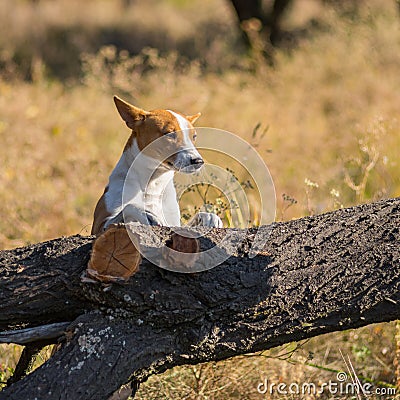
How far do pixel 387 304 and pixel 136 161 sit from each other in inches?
56.1

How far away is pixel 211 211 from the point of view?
3988 millimetres

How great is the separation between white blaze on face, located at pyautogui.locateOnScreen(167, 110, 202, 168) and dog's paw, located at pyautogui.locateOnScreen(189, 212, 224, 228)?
0.90 ft

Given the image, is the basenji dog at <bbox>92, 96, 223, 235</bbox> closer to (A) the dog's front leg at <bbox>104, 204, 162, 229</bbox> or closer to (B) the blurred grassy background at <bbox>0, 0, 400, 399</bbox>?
(A) the dog's front leg at <bbox>104, 204, 162, 229</bbox>

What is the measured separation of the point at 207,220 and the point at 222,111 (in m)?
5.38

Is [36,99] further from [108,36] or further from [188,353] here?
[188,353]

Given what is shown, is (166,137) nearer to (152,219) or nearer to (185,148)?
(185,148)

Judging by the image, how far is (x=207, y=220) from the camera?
3607 mm

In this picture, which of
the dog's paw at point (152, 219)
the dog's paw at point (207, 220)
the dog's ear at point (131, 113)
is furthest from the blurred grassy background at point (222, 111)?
the dog's ear at point (131, 113)

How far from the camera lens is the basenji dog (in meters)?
3.62

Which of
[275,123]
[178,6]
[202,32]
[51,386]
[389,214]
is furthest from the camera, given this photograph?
[178,6]

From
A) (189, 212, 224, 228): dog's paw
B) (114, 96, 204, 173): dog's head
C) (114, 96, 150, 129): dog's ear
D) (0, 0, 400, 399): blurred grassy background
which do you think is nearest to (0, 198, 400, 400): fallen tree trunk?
(189, 212, 224, 228): dog's paw

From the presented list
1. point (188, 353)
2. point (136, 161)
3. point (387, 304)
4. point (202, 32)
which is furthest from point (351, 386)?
point (202, 32)

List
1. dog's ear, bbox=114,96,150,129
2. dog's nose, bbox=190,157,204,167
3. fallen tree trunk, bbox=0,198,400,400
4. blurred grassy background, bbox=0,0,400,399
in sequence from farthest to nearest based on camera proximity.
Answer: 1. blurred grassy background, bbox=0,0,400,399
2. dog's ear, bbox=114,96,150,129
3. dog's nose, bbox=190,157,204,167
4. fallen tree trunk, bbox=0,198,400,400

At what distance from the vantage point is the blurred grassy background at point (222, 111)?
A: 4.29 meters
